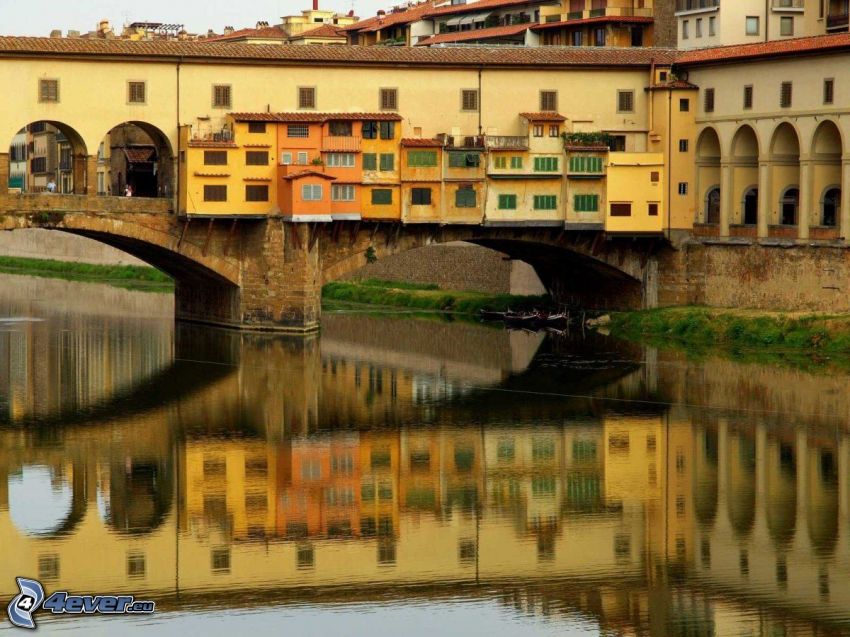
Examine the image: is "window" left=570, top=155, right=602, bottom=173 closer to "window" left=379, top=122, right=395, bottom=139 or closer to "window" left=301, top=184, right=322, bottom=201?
"window" left=379, top=122, right=395, bottom=139

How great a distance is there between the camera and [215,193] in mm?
46938

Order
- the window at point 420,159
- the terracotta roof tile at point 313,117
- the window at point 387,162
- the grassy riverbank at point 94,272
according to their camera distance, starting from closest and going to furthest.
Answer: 1. the terracotta roof tile at point 313,117
2. the window at point 387,162
3. the window at point 420,159
4. the grassy riverbank at point 94,272

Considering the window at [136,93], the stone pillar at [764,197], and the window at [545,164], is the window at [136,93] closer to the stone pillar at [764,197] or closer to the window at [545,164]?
→ the window at [545,164]

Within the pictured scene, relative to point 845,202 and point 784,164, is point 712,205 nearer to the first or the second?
point 784,164

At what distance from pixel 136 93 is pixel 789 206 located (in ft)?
55.8

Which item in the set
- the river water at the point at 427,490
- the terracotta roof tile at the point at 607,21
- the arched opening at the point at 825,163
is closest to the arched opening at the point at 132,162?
the river water at the point at 427,490

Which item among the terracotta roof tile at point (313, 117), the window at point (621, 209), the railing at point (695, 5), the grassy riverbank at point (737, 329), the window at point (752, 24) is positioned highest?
the railing at point (695, 5)

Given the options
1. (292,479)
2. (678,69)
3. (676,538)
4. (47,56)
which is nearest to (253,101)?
(47,56)

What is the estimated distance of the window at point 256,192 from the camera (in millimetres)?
47281

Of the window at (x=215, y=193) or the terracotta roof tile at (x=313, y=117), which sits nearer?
the window at (x=215, y=193)

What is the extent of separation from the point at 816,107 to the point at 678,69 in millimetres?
5194

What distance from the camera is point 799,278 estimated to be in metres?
46.7

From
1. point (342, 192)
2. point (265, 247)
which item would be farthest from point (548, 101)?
point (265, 247)

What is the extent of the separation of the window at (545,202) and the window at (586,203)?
0.51 m
